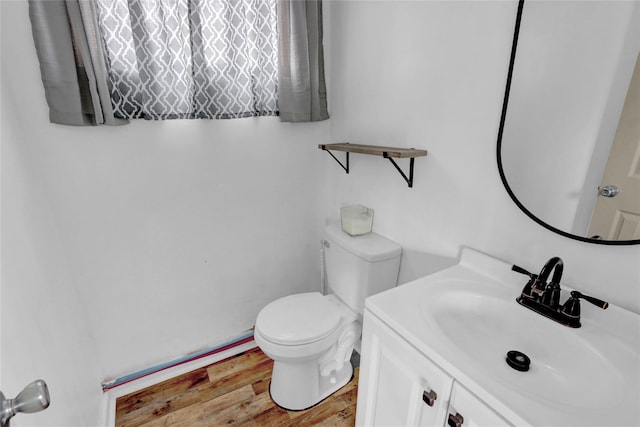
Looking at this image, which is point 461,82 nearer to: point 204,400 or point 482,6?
point 482,6

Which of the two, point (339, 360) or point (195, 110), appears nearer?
point (195, 110)

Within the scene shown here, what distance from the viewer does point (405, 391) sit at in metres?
0.90

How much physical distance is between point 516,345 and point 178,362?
164 centimetres

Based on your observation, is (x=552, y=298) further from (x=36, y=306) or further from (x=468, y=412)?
(x=36, y=306)

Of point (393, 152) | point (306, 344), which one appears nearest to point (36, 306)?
point (306, 344)

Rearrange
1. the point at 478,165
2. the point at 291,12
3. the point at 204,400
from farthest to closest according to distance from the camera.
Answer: the point at 204,400, the point at 291,12, the point at 478,165

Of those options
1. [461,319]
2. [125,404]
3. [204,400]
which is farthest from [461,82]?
[125,404]

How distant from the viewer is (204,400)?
1.56 meters

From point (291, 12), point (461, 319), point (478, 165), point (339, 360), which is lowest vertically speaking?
point (339, 360)

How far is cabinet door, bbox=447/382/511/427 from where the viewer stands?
0.65 metres

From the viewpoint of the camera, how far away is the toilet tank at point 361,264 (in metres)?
1.43

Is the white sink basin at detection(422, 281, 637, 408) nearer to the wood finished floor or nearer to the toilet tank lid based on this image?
the toilet tank lid

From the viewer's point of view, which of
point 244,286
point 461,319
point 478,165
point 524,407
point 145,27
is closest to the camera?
point 524,407

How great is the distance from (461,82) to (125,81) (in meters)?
1.29
